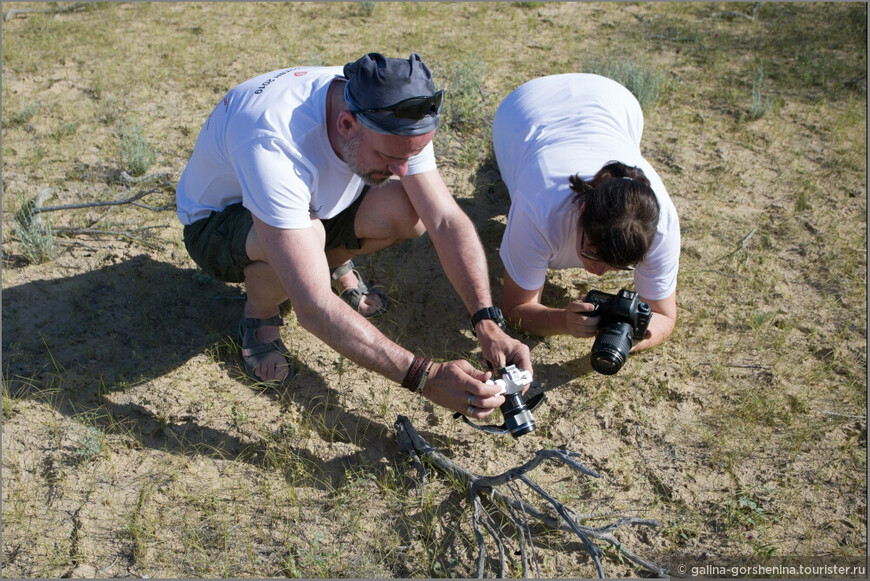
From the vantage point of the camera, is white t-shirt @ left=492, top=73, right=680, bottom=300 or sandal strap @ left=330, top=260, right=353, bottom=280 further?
sandal strap @ left=330, top=260, right=353, bottom=280

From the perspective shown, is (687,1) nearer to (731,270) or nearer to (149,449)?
(731,270)

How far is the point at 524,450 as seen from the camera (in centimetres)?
321

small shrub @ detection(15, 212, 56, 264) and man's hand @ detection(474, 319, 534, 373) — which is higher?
man's hand @ detection(474, 319, 534, 373)

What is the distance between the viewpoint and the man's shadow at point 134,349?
3.21 m

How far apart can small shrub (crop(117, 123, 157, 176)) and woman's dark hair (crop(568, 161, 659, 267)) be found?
301 centimetres

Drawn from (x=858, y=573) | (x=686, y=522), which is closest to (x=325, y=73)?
(x=686, y=522)

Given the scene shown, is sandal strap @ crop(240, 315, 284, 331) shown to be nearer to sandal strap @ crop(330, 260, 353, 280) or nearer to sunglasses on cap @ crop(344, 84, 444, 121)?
sandal strap @ crop(330, 260, 353, 280)

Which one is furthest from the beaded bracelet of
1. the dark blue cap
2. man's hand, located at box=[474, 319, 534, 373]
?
the dark blue cap

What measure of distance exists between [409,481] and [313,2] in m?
5.45

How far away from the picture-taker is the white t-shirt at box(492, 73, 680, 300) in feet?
10.6

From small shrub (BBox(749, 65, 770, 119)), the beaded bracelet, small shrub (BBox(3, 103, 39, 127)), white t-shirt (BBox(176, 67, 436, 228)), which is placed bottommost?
small shrub (BBox(749, 65, 770, 119))

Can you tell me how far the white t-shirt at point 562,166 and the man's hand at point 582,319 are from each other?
24 cm

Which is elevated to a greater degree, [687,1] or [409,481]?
[687,1]

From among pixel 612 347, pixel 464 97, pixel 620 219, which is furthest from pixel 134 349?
pixel 464 97
